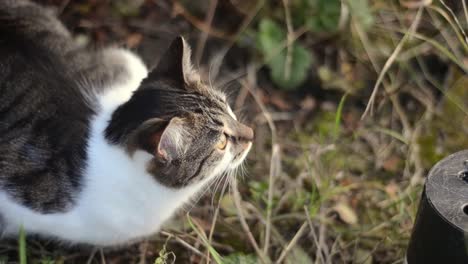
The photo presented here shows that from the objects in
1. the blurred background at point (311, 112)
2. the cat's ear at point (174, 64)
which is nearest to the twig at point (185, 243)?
the blurred background at point (311, 112)

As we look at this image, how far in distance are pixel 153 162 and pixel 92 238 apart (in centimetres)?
40

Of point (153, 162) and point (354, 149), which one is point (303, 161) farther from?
point (153, 162)

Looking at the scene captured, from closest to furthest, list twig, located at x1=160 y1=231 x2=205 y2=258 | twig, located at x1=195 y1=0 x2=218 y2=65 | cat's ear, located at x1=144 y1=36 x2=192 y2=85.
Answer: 1. cat's ear, located at x1=144 y1=36 x2=192 y2=85
2. twig, located at x1=160 y1=231 x2=205 y2=258
3. twig, located at x1=195 y1=0 x2=218 y2=65

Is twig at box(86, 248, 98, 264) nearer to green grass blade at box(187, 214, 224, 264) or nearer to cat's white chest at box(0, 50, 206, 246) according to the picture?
cat's white chest at box(0, 50, 206, 246)

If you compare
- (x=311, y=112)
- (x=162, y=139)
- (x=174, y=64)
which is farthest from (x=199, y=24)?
(x=162, y=139)

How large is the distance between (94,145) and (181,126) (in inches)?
12.1

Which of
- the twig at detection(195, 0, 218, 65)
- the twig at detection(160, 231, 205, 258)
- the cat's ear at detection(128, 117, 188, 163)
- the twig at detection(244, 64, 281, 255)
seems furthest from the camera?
the twig at detection(195, 0, 218, 65)

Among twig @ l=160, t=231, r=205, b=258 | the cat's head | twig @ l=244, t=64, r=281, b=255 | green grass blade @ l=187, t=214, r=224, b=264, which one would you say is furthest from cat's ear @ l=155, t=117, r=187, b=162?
twig @ l=244, t=64, r=281, b=255

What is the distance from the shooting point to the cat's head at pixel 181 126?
1.50 meters

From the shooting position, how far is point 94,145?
5.45 ft

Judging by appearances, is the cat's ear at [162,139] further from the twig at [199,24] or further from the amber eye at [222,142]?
the twig at [199,24]

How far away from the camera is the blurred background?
1.98 m

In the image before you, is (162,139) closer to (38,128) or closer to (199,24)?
(38,128)

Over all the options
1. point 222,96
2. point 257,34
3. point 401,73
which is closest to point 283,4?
point 257,34
